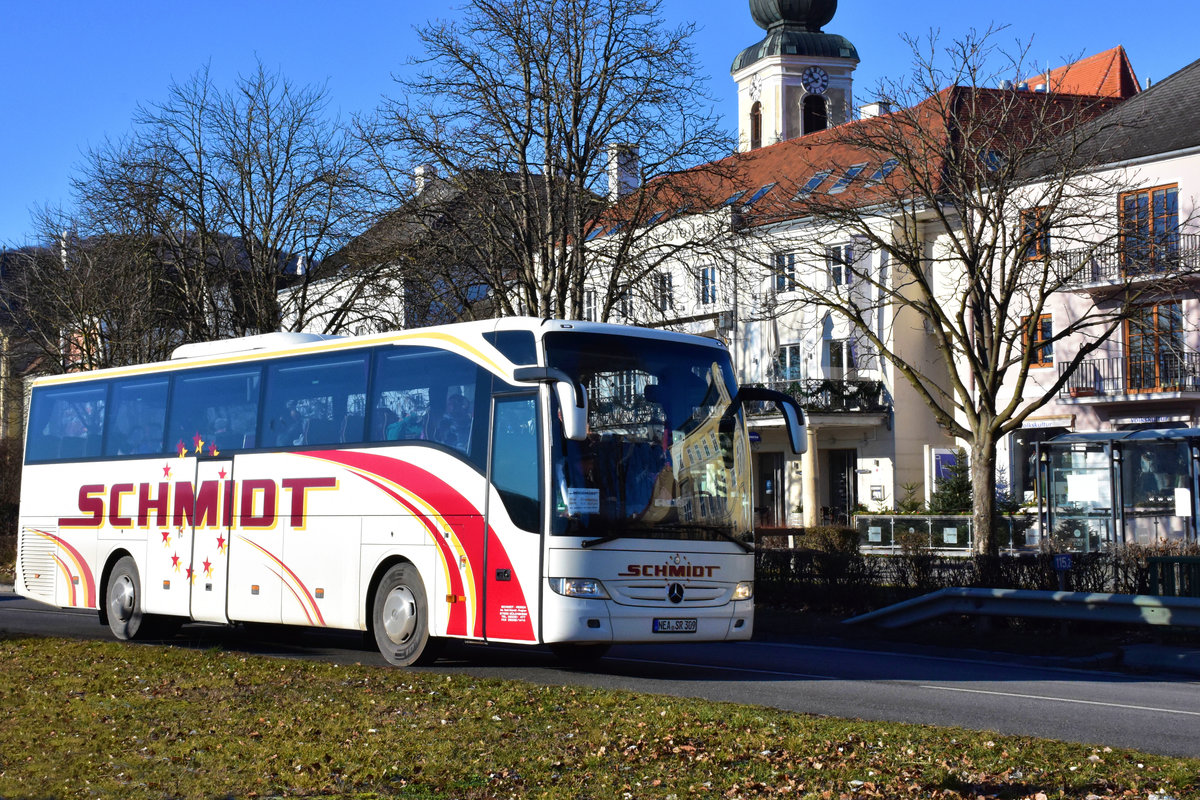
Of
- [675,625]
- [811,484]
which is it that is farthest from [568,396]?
[811,484]

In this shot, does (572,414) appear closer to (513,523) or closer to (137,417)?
(513,523)

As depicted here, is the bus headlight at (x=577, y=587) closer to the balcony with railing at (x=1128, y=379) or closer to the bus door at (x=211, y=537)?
the bus door at (x=211, y=537)

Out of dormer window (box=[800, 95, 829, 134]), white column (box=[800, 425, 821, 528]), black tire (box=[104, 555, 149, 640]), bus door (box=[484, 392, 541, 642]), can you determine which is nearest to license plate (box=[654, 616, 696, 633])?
bus door (box=[484, 392, 541, 642])

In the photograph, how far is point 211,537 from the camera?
17156 millimetres

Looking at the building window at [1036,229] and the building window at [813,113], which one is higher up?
the building window at [813,113]

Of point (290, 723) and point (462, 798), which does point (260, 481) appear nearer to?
point (290, 723)

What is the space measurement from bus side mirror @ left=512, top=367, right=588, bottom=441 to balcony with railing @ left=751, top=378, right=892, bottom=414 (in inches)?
1527

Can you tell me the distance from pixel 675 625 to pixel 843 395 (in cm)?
3895

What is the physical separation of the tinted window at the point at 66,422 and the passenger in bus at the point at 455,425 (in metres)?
7.11

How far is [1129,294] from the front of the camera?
1061 inches

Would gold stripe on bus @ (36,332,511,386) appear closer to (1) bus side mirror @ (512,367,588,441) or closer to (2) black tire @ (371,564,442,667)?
(1) bus side mirror @ (512,367,588,441)

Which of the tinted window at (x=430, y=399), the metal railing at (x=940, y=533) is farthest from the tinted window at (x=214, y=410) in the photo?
the metal railing at (x=940, y=533)

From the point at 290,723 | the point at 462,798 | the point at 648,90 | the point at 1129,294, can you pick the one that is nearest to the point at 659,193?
the point at 648,90

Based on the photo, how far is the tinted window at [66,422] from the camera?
63.0 ft
